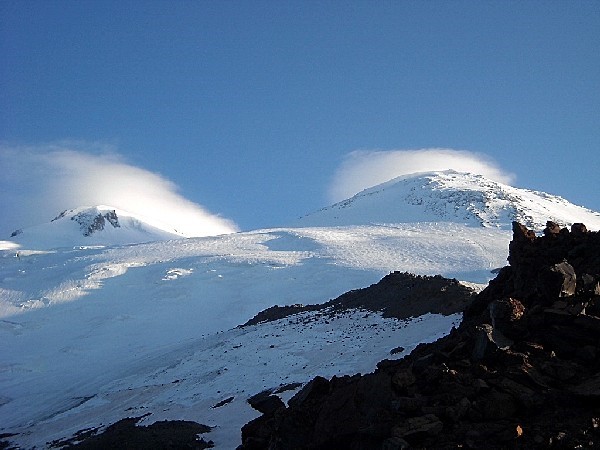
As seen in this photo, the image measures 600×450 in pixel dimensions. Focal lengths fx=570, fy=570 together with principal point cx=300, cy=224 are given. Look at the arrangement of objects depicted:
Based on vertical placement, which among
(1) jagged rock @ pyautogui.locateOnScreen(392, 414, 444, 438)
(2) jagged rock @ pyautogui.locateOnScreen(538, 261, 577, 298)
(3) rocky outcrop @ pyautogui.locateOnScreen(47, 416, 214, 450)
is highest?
(2) jagged rock @ pyautogui.locateOnScreen(538, 261, 577, 298)

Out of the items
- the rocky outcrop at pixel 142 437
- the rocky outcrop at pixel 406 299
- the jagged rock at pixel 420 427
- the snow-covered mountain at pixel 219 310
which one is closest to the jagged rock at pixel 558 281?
the jagged rock at pixel 420 427

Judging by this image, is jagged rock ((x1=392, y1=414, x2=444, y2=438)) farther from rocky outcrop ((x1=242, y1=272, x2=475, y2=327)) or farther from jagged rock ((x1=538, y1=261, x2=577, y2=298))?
rocky outcrop ((x1=242, y1=272, x2=475, y2=327))

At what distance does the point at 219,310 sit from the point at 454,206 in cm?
7249

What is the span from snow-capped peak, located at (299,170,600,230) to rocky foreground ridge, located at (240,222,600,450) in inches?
3682

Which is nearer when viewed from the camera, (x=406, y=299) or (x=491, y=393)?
(x=491, y=393)

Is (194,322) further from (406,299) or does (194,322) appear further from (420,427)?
(420,427)

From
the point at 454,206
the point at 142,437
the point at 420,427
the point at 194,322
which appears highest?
the point at 454,206

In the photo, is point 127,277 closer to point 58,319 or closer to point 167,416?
point 58,319

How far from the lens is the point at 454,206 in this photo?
118m

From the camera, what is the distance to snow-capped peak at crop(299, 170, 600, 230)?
109375 mm

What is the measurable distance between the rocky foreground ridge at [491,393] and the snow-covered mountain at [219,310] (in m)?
7.75

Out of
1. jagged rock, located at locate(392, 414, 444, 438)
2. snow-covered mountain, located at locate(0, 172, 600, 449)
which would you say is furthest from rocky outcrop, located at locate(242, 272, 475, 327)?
jagged rock, located at locate(392, 414, 444, 438)

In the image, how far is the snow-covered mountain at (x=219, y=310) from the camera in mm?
26641

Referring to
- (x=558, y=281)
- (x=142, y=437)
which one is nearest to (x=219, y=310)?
(x=142, y=437)
